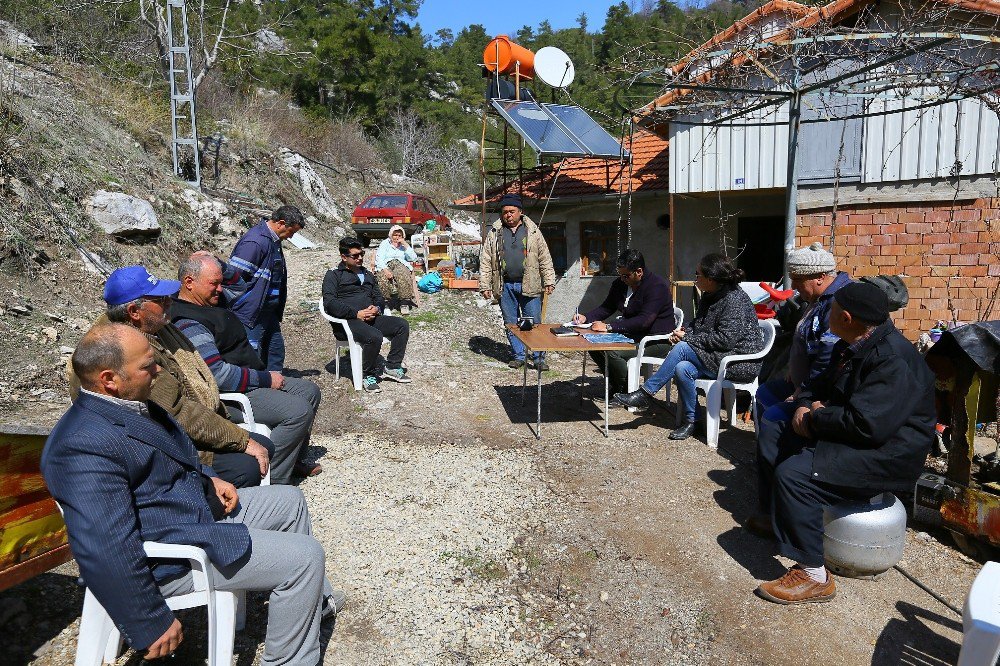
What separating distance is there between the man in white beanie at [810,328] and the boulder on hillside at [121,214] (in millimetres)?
9190

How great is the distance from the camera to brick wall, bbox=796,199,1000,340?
775 cm

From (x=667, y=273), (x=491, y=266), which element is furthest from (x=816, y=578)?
(x=667, y=273)

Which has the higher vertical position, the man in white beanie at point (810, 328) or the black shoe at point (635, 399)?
the man in white beanie at point (810, 328)

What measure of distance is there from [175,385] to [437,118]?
31459 millimetres

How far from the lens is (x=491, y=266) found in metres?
7.59

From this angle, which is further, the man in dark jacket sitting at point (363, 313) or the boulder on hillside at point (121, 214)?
the boulder on hillside at point (121, 214)

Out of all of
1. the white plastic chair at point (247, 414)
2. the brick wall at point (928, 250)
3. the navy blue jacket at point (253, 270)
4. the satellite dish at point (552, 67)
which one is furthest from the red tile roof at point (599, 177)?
the white plastic chair at point (247, 414)

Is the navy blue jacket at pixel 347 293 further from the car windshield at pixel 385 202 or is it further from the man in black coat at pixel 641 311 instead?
the car windshield at pixel 385 202

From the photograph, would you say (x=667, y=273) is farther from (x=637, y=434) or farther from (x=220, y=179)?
(x=220, y=179)

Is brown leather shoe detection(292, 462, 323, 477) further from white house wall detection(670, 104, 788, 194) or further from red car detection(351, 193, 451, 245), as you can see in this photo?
red car detection(351, 193, 451, 245)

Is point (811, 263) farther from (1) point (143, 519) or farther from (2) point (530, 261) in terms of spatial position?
(2) point (530, 261)

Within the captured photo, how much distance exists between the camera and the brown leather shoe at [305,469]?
436cm

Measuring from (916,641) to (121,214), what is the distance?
410 inches

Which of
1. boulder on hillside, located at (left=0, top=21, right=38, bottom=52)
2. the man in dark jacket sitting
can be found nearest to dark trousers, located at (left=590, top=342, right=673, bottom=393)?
the man in dark jacket sitting
